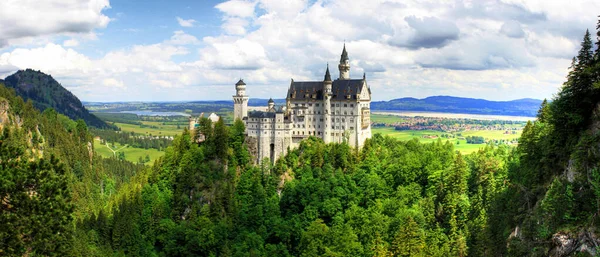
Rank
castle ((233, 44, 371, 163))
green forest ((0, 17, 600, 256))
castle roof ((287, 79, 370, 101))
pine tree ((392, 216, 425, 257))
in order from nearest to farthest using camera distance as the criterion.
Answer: green forest ((0, 17, 600, 256))
pine tree ((392, 216, 425, 257))
castle ((233, 44, 371, 163))
castle roof ((287, 79, 370, 101))

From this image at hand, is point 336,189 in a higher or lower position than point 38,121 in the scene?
lower

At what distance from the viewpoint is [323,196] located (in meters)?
84.0

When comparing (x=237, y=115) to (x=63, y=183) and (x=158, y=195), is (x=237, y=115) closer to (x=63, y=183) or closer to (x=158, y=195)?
(x=158, y=195)

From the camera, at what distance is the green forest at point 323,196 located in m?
33.8

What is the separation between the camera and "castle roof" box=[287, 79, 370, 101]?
9800cm

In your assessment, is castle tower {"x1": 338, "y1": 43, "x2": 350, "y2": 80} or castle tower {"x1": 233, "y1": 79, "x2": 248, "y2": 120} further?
castle tower {"x1": 338, "y1": 43, "x2": 350, "y2": 80}

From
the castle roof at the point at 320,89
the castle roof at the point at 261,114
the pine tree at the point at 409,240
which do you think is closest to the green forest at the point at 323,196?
the pine tree at the point at 409,240

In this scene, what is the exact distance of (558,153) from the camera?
43.8 m

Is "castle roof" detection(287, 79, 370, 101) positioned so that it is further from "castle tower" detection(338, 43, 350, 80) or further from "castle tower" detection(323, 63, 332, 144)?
"castle tower" detection(338, 43, 350, 80)

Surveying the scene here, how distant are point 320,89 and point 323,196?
26.2 meters

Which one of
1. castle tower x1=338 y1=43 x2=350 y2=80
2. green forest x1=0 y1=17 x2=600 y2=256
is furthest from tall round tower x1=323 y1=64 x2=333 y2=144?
castle tower x1=338 y1=43 x2=350 y2=80

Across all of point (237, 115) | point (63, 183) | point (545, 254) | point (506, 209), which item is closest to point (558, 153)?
point (506, 209)

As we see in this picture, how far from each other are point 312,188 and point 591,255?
57.2 m

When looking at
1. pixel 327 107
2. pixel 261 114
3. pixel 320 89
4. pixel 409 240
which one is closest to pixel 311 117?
pixel 327 107
